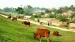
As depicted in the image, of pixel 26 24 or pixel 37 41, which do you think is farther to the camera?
pixel 26 24

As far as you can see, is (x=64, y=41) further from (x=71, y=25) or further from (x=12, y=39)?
(x=71, y=25)

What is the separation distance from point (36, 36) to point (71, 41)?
5.31m

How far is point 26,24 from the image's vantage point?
38906 mm

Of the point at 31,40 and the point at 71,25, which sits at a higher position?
the point at 31,40

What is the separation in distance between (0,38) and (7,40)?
72 centimetres

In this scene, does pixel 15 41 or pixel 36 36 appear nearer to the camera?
pixel 15 41

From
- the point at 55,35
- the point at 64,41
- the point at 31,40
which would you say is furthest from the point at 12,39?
the point at 55,35

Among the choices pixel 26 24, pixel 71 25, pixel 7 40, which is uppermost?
pixel 7 40

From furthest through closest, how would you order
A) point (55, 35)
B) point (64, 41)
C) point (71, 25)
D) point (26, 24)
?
1. point (71, 25)
2. point (26, 24)
3. point (55, 35)
4. point (64, 41)

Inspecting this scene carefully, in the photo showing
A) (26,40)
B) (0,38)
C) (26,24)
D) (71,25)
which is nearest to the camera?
(0,38)

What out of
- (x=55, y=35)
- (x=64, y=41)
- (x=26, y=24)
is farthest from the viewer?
(x=26, y=24)

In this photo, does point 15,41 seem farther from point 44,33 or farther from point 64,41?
point 64,41

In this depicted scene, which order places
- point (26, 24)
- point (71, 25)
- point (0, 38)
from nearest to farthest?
point (0, 38)
point (26, 24)
point (71, 25)

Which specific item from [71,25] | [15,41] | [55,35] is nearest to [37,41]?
[15,41]
